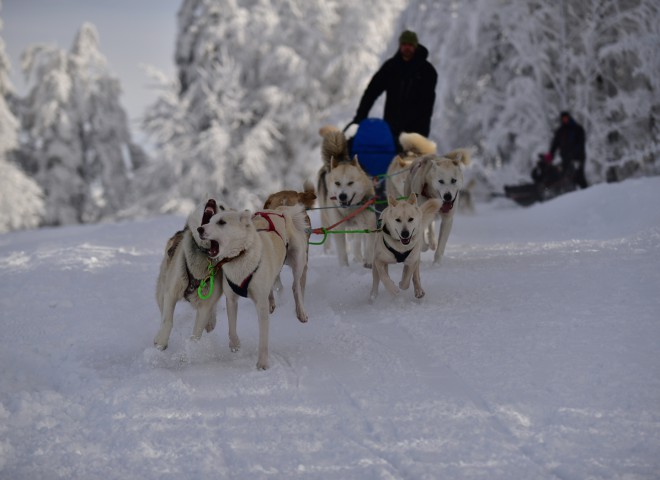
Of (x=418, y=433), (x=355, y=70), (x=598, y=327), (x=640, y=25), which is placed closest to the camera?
(x=418, y=433)

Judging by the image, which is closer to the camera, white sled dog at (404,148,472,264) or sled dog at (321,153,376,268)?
white sled dog at (404,148,472,264)

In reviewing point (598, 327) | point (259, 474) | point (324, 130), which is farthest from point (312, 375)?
point (324, 130)

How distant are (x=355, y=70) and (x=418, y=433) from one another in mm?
20404

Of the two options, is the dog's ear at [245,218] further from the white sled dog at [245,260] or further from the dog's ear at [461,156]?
the dog's ear at [461,156]

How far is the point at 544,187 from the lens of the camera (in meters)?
13.9

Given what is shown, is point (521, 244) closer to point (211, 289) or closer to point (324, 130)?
point (324, 130)

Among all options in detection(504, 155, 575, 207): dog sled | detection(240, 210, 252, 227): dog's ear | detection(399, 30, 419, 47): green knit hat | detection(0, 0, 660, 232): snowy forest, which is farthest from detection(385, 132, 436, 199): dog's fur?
detection(0, 0, 660, 232): snowy forest

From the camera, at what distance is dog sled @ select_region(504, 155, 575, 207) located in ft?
45.7

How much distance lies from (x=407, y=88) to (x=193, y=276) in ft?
15.1

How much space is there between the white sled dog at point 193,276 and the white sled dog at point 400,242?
1557mm

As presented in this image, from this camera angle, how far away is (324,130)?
7418mm

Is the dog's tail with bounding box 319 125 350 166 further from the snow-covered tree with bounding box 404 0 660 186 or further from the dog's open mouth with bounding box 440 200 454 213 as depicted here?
the snow-covered tree with bounding box 404 0 660 186

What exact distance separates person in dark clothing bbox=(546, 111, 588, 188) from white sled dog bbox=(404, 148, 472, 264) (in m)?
8.07

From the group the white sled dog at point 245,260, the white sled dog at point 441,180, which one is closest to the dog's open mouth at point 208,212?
the white sled dog at point 245,260
